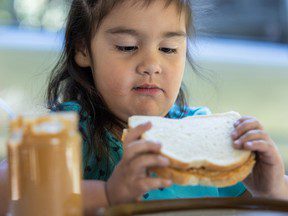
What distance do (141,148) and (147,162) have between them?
0.02 meters

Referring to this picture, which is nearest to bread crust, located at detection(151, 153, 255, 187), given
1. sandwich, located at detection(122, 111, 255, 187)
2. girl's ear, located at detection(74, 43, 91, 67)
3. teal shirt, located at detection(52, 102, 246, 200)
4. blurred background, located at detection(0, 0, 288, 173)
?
sandwich, located at detection(122, 111, 255, 187)

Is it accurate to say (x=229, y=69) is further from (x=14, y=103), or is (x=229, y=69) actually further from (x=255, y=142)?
(x=255, y=142)

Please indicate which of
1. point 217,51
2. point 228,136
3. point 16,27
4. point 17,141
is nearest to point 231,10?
point 217,51

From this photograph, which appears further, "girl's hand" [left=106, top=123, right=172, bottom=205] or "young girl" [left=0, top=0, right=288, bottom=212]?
"young girl" [left=0, top=0, right=288, bottom=212]

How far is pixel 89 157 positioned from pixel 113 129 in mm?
127

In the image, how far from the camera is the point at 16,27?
2.99 meters

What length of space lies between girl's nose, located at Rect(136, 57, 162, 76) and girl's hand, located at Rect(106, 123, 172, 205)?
0.33 meters

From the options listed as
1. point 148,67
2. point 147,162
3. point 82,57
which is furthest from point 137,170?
point 82,57

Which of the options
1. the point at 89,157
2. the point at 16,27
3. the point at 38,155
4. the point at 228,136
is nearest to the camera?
the point at 38,155

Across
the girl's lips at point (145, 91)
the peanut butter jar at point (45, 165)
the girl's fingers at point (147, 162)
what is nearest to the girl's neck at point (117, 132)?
the girl's lips at point (145, 91)

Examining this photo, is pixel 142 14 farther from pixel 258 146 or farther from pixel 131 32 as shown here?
pixel 258 146

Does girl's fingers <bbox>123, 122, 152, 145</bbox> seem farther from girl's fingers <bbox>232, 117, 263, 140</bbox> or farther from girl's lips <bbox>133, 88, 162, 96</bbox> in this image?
girl's lips <bbox>133, 88, 162, 96</bbox>

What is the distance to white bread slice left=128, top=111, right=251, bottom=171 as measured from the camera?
2.64 ft

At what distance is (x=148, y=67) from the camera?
1.13 m
